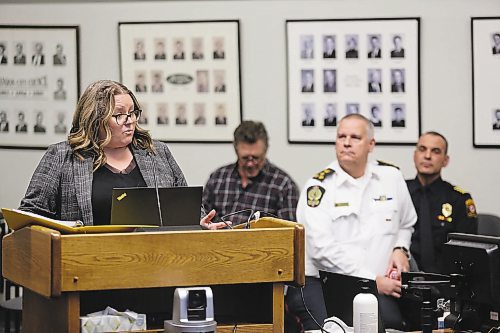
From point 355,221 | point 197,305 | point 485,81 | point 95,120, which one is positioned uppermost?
point 485,81

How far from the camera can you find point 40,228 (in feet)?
9.78

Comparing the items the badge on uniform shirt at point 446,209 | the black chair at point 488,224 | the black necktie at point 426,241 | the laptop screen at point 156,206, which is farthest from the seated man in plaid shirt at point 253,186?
the laptop screen at point 156,206

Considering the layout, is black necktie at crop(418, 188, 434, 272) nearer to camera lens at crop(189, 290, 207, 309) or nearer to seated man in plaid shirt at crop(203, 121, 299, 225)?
seated man in plaid shirt at crop(203, 121, 299, 225)

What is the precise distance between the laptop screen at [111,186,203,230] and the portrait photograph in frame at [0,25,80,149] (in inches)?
150

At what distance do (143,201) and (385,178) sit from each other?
236 cm

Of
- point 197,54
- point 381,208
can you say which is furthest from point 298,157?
point 381,208

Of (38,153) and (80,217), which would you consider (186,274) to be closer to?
(80,217)

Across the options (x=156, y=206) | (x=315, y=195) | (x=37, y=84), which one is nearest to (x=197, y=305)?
(x=156, y=206)

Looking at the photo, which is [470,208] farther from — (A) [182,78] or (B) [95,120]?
(B) [95,120]

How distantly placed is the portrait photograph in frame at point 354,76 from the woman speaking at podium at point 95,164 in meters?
3.00

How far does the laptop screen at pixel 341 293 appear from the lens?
362cm

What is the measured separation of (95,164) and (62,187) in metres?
0.15

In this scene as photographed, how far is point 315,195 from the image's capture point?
5113 mm

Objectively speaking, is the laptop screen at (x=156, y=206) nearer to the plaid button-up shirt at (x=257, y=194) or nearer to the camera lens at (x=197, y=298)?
the camera lens at (x=197, y=298)
